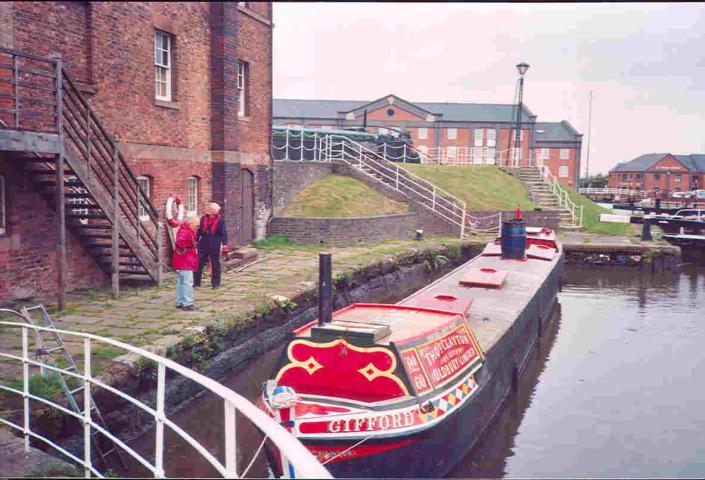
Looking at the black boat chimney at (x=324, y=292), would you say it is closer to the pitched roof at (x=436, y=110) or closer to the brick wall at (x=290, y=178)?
the brick wall at (x=290, y=178)

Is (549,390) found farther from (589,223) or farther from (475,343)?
(589,223)

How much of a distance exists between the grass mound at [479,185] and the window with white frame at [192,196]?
1339 cm

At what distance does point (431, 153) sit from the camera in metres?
62.3

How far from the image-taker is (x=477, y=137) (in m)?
64.4

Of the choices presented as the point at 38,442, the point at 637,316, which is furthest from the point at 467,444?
the point at 637,316

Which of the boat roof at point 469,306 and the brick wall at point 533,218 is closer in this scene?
the boat roof at point 469,306

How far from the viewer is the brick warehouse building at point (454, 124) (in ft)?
197

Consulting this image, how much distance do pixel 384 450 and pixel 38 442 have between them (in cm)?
319

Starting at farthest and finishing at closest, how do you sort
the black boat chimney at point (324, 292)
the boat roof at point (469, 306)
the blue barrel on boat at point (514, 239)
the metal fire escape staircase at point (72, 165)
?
the blue barrel on boat at point (514, 239), the metal fire escape staircase at point (72, 165), the boat roof at point (469, 306), the black boat chimney at point (324, 292)

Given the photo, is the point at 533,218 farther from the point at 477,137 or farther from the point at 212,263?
the point at 477,137

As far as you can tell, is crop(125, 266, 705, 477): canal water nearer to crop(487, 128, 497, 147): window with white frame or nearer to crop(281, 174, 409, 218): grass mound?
crop(281, 174, 409, 218): grass mound

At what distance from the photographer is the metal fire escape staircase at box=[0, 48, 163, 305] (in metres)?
9.84

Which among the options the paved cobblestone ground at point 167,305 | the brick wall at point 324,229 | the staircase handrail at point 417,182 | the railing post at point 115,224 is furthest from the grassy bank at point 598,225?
the railing post at point 115,224

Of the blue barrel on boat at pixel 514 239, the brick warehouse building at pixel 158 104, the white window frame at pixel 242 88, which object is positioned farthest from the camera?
the white window frame at pixel 242 88
